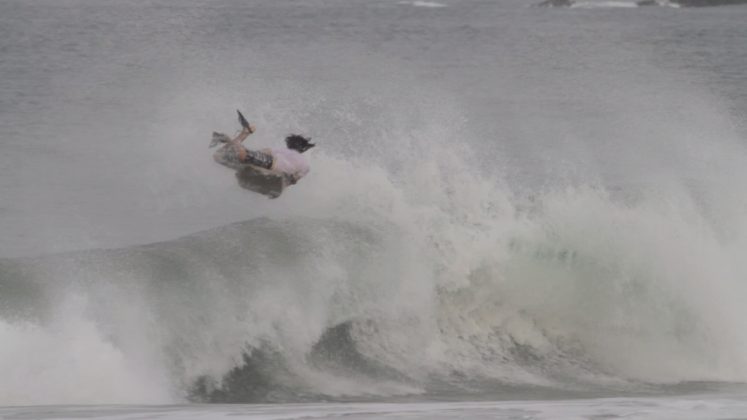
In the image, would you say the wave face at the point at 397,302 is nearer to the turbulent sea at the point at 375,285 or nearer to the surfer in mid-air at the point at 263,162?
the turbulent sea at the point at 375,285

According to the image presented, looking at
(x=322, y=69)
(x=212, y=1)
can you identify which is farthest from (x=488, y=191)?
(x=212, y=1)

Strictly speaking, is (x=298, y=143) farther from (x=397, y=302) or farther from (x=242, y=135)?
(x=397, y=302)

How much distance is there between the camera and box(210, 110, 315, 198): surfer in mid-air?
17344 millimetres

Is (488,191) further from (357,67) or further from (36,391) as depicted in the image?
(357,67)

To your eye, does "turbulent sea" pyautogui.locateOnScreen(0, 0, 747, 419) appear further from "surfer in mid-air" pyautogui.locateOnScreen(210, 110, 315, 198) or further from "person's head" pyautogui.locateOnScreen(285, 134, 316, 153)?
"person's head" pyautogui.locateOnScreen(285, 134, 316, 153)

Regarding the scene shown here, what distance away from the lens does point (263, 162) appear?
17734mm

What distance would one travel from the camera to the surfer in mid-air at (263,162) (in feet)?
56.9

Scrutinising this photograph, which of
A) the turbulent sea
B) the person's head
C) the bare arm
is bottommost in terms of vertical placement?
the turbulent sea

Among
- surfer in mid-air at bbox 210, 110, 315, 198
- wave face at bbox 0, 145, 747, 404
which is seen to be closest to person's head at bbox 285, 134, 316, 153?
surfer in mid-air at bbox 210, 110, 315, 198

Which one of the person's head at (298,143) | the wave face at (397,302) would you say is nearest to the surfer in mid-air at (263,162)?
the person's head at (298,143)

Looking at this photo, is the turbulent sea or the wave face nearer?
the turbulent sea

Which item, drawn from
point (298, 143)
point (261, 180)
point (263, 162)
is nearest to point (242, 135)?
point (263, 162)

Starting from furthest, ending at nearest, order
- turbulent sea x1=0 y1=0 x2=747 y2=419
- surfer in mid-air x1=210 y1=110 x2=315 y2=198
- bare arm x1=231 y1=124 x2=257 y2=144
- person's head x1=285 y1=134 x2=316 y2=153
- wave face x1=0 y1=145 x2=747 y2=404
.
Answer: person's head x1=285 y1=134 x2=316 y2=153 < surfer in mid-air x1=210 y1=110 x2=315 y2=198 < bare arm x1=231 y1=124 x2=257 y2=144 < wave face x1=0 y1=145 x2=747 y2=404 < turbulent sea x1=0 y1=0 x2=747 y2=419

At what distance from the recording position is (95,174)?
32.4 meters
